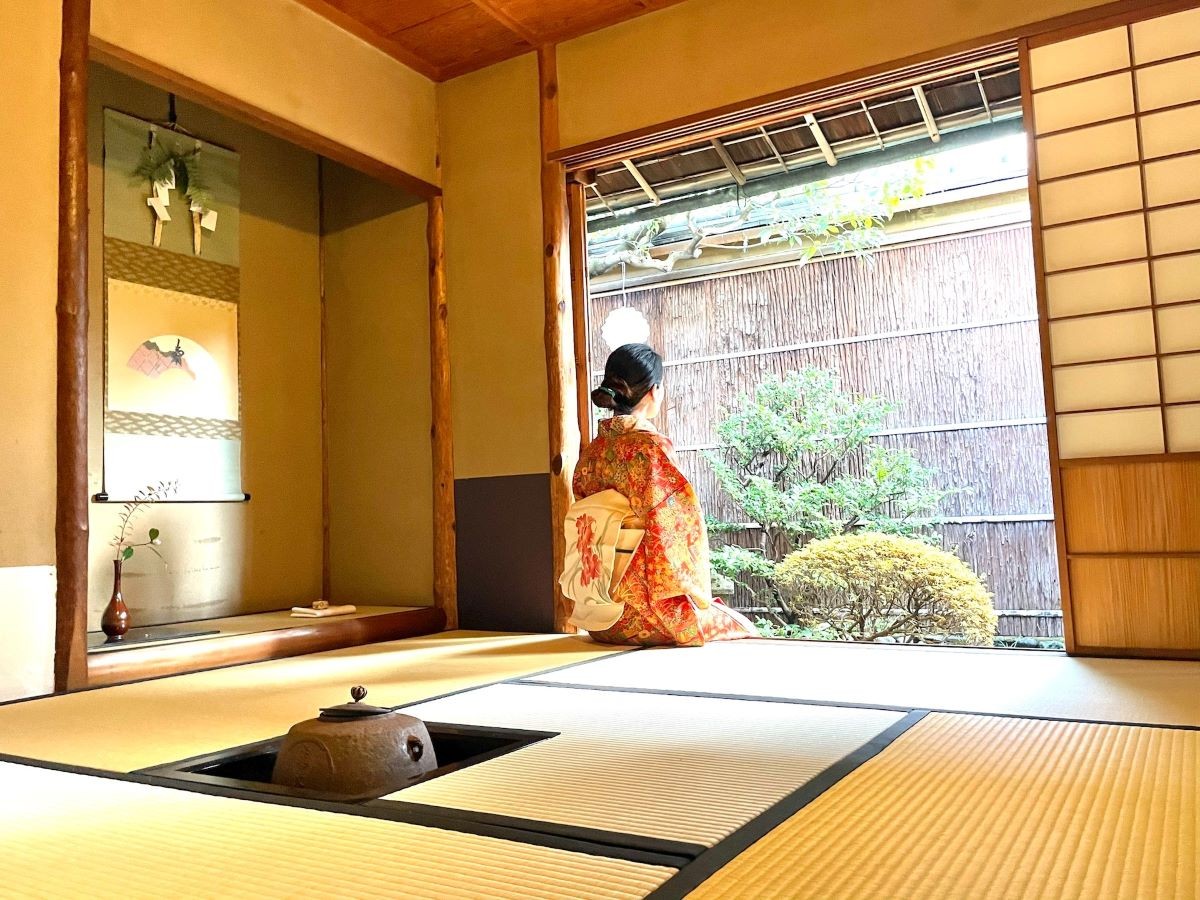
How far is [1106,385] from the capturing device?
331 centimetres

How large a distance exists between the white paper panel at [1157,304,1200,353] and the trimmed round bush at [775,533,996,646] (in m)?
2.29

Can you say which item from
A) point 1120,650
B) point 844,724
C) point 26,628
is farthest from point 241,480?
point 1120,650

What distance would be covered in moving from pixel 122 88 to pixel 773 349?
401 cm

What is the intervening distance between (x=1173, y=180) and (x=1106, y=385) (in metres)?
0.73

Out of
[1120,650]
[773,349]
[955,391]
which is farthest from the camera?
[773,349]

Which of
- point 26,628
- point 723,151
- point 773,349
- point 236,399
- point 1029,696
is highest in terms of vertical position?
point 723,151

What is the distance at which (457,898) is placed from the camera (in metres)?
1.21

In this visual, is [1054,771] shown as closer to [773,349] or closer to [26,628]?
[26,628]

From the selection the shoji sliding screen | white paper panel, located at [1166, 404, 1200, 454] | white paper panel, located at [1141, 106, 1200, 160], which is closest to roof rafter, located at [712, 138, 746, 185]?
the shoji sliding screen

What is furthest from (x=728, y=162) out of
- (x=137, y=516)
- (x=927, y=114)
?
(x=137, y=516)

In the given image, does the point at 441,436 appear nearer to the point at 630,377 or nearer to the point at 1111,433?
the point at 630,377

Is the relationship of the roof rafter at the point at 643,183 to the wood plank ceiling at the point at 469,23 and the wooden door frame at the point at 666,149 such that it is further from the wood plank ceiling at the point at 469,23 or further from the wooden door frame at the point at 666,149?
the wood plank ceiling at the point at 469,23

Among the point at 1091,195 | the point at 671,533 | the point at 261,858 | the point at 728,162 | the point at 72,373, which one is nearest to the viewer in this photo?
the point at 261,858

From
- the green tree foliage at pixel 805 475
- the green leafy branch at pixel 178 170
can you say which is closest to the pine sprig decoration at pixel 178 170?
the green leafy branch at pixel 178 170
